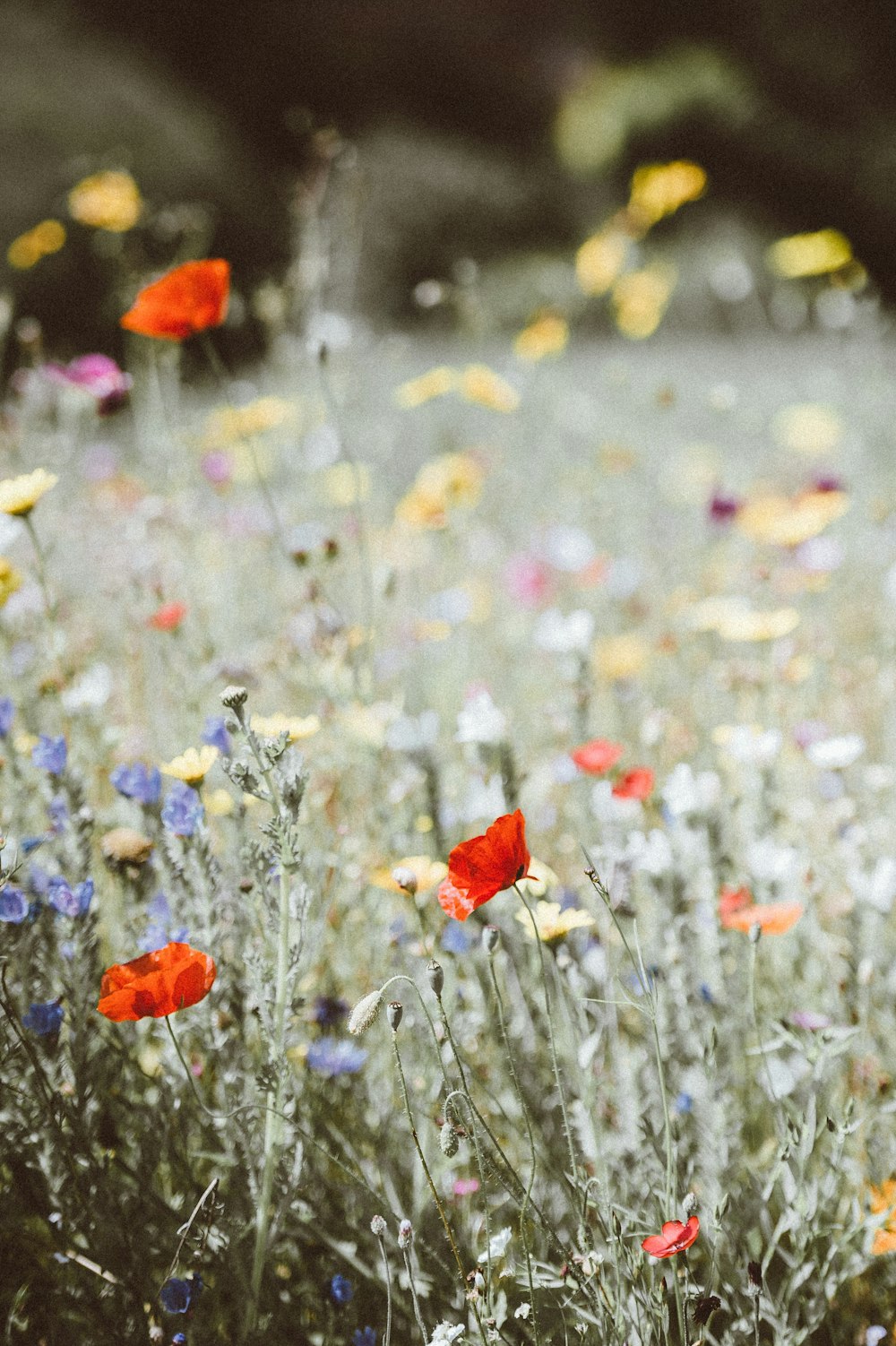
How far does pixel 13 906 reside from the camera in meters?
0.81

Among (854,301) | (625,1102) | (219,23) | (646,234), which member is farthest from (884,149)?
(625,1102)

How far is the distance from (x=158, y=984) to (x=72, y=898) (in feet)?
0.58

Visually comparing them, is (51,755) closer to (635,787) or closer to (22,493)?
(22,493)

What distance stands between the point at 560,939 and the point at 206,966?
316 millimetres

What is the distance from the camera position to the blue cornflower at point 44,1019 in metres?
0.86

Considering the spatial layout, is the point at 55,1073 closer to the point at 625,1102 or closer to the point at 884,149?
the point at 625,1102

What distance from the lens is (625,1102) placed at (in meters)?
0.96

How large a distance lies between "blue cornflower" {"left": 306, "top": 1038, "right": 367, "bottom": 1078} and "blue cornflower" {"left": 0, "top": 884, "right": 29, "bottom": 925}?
0.32 m

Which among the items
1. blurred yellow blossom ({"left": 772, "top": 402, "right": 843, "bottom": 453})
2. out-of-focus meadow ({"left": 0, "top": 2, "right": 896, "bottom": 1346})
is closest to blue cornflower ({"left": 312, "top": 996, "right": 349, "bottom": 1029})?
out-of-focus meadow ({"left": 0, "top": 2, "right": 896, "bottom": 1346})

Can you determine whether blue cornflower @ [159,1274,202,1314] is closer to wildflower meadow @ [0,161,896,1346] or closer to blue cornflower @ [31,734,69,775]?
wildflower meadow @ [0,161,896,1346]

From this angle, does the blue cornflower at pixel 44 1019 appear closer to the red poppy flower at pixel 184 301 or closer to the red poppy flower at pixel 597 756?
the red poppy flower at pixel 597 756

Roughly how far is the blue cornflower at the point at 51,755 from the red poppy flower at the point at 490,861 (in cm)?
44

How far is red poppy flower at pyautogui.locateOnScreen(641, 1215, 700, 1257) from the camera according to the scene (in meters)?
0.66

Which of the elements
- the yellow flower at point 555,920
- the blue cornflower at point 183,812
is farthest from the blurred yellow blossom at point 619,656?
the blue cornflower at point 183,812
